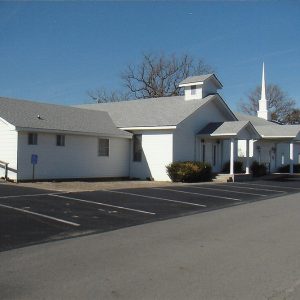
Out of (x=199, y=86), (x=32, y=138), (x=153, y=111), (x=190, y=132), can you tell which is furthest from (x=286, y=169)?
(x=32, y=138)

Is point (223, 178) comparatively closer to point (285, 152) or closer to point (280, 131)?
point (280, 131)

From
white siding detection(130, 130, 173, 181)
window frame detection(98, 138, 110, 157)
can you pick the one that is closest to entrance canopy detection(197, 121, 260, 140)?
white siding detection(130, 130, 173, 181)

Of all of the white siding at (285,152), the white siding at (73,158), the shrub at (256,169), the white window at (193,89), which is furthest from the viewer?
the white siding at (285,152)

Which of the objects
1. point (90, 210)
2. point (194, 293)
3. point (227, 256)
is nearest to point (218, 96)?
point (90, 210)

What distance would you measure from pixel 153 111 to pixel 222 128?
4.68 meters

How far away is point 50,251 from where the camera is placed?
7.97 m

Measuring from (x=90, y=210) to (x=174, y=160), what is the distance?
573 inches

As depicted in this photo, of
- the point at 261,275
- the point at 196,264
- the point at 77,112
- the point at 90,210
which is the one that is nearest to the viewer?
the point at 261,275

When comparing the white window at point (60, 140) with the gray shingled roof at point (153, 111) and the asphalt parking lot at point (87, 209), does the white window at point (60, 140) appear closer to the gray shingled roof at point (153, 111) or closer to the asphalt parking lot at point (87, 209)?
the gray shingled roof at point (153, 111)

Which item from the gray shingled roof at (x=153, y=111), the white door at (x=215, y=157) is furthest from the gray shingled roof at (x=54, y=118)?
the white door at (x=215, y=157)

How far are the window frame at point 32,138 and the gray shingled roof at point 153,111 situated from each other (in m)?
7.25

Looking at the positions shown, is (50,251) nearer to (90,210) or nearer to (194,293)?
(194,293)

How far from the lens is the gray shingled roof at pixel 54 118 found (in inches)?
912

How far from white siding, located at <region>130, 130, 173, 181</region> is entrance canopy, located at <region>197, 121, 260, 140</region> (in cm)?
302
